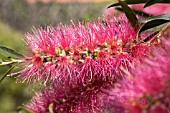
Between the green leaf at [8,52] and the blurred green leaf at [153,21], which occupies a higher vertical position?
the blurred green leaf at [153,21]

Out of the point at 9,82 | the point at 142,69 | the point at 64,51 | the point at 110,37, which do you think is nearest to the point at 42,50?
the point at 64,51

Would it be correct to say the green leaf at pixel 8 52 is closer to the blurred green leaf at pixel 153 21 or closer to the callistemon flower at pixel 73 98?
the callistemon flower at pixel 73 98

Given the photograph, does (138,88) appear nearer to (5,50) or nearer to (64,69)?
(64,69)

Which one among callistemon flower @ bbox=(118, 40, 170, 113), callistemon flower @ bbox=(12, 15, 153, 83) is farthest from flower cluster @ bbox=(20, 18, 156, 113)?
callistemon flower @ bbox=(118, 40, 170, 113)

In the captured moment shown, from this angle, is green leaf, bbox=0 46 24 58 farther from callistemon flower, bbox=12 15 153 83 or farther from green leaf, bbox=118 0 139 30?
green leaf, bbox=118 0 139 30

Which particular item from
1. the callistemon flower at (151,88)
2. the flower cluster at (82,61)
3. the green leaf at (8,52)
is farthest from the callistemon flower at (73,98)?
the callistemon flower at (151,88)
